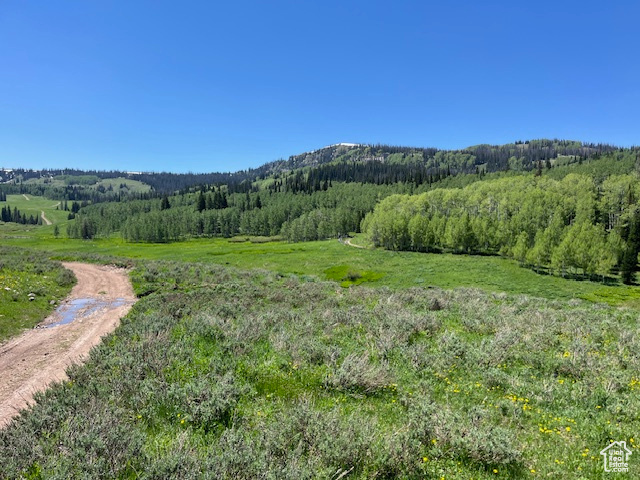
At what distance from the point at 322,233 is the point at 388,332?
122 metres

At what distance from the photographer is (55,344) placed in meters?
17.7

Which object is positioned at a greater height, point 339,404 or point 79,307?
point 339,404

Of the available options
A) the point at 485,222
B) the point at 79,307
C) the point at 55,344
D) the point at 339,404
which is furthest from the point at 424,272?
the point at 339,404

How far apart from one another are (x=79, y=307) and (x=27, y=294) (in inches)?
168

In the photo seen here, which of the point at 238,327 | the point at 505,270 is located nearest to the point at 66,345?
the point at 238,327

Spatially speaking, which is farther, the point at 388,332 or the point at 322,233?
the point at 322,233

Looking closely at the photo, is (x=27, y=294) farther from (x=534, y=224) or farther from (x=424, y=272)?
(x=534, y=224)

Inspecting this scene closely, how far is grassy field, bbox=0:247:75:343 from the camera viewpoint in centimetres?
2053

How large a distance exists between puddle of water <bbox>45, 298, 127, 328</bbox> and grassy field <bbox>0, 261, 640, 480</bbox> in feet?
43.5

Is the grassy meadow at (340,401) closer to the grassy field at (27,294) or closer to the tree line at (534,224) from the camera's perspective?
the grassy field at (27,294)

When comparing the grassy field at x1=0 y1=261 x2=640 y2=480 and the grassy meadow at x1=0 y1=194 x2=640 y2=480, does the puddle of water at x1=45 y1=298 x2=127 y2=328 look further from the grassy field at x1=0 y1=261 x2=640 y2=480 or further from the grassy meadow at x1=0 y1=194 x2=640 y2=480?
the grassy meadow at x1=0 y1=194 x2=640 y2=480

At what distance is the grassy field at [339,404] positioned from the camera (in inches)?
222

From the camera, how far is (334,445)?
5.79m

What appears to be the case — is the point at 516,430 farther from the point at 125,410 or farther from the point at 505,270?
the point at 505,270
